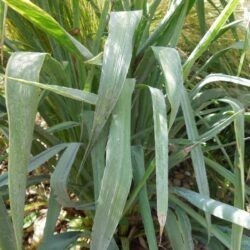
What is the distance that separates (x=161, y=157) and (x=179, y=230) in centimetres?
27

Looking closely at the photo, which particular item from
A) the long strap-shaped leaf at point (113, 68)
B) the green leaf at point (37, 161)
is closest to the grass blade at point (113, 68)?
the long strap-shaped leaf at point (113, 68)

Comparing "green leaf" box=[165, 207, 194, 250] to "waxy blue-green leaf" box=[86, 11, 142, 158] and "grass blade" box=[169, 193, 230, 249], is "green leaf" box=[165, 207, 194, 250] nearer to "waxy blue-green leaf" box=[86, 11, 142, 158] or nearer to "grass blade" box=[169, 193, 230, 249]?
"grass blade" box=[169, 193, 230, 249]

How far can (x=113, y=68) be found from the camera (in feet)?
2.47

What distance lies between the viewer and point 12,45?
111 centimetres

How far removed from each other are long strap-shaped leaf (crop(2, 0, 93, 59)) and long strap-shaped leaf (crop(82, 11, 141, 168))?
0.07 metres

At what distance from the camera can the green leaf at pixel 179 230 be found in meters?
0.92

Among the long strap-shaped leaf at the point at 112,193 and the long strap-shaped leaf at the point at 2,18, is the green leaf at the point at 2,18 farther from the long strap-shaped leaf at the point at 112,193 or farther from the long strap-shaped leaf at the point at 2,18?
the long strap-shaped leaf at the point at 112,193

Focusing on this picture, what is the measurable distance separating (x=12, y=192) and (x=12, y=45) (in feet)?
1.61

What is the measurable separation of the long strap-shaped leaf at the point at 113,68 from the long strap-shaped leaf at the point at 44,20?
65mm

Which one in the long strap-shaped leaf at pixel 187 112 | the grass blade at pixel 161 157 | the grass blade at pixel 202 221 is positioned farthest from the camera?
the grass blade at pixel 202 221

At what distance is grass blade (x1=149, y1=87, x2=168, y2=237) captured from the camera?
0.68 m

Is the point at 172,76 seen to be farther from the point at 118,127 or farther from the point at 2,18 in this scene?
the point at 2,18

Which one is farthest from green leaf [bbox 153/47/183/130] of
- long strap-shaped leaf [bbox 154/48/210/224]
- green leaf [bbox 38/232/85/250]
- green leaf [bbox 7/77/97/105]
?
green leaf [bbox 38/232/85/250]

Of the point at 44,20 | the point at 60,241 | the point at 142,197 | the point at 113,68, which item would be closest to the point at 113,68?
the point at 113,68
